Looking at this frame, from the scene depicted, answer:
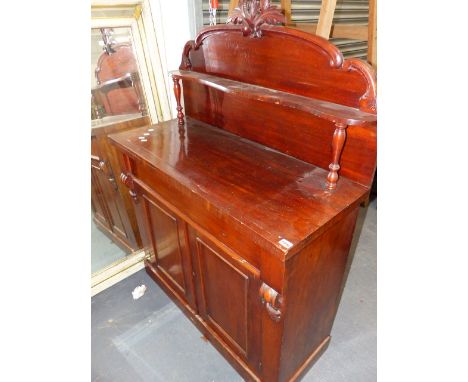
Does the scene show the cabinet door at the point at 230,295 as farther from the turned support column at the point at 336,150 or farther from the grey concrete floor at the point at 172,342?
the turned support column at the point at 336,150

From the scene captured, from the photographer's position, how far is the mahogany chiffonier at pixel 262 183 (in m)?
0.98

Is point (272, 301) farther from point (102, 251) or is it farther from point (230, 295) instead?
point (102, 251)

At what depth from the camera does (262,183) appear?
113 cm

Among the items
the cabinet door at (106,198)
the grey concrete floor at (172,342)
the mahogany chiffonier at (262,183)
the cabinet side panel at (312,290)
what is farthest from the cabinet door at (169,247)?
the cabinet side panel at (312,290)

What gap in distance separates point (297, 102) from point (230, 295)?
2.62ft

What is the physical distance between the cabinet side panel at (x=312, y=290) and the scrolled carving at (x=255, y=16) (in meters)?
0.77

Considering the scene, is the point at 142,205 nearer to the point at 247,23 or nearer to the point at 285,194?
the point at 285,194

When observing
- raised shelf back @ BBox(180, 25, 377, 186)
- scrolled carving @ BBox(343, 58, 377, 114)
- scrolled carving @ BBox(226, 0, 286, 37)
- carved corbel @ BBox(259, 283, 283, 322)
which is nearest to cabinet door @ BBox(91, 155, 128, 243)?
raised shelf back @ BBox(180, 25, 377, 186)

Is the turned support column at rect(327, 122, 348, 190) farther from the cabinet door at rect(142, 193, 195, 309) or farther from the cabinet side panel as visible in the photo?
the cabinet door at rect(142, 193, 195, 309)

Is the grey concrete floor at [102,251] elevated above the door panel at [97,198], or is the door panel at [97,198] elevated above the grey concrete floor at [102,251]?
the door panel at [97,198]

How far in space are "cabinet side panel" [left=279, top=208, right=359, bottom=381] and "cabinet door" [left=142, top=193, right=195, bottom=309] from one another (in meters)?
0.56

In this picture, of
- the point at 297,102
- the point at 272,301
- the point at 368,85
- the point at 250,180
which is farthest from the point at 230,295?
the point at 368,85
